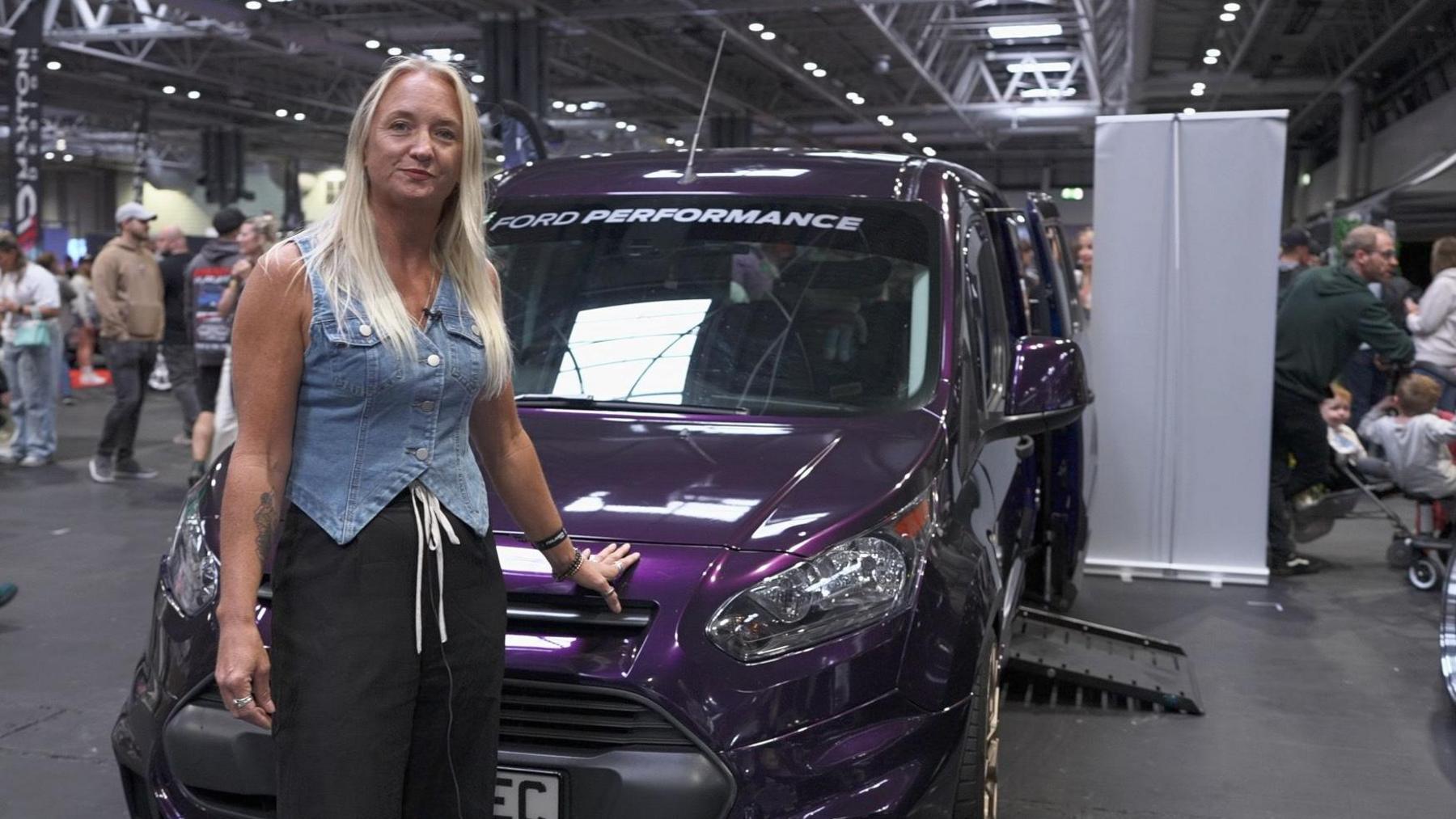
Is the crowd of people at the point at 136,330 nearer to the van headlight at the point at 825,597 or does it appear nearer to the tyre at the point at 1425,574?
the tyre at the point at 1425,574

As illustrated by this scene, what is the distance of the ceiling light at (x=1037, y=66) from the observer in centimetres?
2841

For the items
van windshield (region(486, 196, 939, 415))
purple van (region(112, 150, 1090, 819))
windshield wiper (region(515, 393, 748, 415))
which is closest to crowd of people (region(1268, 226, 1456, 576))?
purple van (region(112, 150, 1090, 819))

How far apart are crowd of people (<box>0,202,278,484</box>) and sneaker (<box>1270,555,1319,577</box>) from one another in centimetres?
608

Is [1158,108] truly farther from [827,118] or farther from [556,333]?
[556,333]

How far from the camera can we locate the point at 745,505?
2.99 metres

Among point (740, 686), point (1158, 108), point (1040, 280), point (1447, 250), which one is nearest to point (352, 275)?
point (740, 686)

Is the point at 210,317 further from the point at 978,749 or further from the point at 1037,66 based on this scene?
the point at 1037,66

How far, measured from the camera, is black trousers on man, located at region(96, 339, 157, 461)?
10.6 m

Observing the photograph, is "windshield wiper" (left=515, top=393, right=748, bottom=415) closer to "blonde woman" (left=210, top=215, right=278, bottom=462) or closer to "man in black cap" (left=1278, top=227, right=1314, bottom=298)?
"blonde woman" (left=210, top=215, right=278, bottom=462)

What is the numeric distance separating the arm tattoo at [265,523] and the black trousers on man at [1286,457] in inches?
269

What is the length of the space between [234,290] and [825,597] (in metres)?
7.23

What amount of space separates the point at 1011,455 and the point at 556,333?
4.41ft

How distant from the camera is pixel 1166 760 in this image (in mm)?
4672

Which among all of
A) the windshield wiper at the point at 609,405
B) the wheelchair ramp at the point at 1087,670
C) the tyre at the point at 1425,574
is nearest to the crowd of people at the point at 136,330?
the wheelchair ramp at the point at 1087,670
